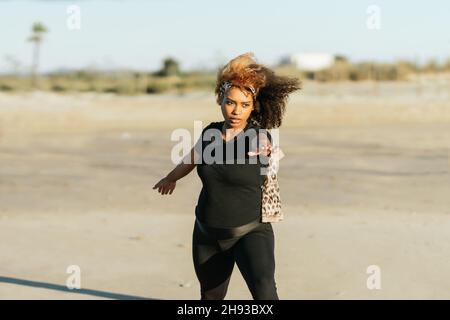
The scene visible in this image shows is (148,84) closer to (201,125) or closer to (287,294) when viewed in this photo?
(201,125)

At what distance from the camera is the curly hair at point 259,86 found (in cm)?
430

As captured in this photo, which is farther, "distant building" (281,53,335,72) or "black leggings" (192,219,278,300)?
"distant building" (281,53,335,72)

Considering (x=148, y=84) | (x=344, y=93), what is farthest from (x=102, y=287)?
(x=148, y=84)

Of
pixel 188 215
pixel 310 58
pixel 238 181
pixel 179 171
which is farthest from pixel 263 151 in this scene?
pixel 310 58

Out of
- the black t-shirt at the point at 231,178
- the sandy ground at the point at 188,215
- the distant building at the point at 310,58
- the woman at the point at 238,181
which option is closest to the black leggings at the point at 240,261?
the woman at the point at 238,181

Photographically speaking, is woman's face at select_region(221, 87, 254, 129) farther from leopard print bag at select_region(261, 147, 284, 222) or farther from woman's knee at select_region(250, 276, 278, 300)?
woman's knee at select_region(250, 276, 278, 300)

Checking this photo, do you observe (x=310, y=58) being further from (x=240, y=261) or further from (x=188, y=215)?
(x=240, y=261)

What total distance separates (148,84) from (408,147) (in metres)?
33.7

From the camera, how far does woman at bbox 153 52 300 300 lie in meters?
4.26

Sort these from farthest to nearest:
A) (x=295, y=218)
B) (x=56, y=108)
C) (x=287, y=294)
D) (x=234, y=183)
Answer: (x=56, y=108) < (x=295, y=218) < (x=287, y=294) < (x=234, y=183)

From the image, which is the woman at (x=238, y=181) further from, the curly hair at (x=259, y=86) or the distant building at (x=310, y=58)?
the distant building at (x=310, y=58)

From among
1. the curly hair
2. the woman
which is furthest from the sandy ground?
the curly hair

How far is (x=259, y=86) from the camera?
173 inches

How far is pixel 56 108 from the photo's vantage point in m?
33.3
